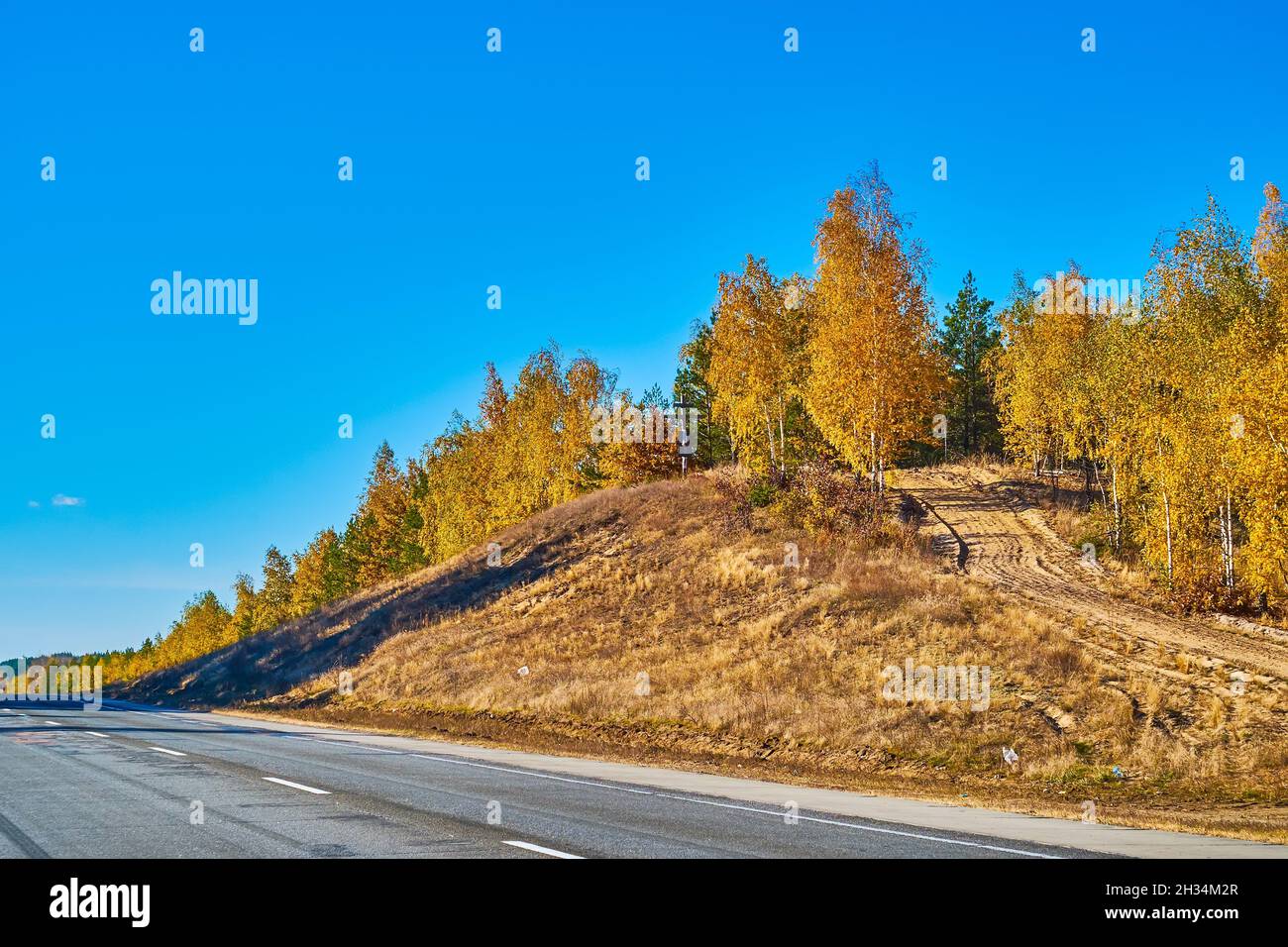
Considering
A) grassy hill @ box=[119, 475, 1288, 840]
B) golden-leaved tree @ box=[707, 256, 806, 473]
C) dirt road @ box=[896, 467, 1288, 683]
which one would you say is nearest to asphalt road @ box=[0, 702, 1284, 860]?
grassy hill @ box=[119, 475, 1288, 840]

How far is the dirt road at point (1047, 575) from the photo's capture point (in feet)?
85.9

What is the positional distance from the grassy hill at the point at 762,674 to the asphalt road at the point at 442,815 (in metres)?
4.16

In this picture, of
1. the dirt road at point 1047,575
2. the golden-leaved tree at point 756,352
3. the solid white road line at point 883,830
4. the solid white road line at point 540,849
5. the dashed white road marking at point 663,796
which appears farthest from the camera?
the golden-leaved tree at point 756,352

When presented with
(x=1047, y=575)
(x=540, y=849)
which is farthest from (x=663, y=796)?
(x=1047, y=575)

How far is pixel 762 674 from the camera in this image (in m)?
29.8

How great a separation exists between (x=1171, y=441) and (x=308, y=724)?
3363 centimetres

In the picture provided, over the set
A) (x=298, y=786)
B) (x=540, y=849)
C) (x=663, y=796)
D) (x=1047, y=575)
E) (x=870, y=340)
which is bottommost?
(x=663, y=796)

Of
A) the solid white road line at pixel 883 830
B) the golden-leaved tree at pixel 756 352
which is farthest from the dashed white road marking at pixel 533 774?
the golden-leaved tree at pixel 756 352

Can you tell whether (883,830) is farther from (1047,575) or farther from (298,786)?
(1047,575)

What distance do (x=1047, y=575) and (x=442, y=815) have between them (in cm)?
2988

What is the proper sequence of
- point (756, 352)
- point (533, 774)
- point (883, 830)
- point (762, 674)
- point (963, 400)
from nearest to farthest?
point (883, 830)
point (533, 774)
point (762, 674)
point (756, 352)
point (963, 400)

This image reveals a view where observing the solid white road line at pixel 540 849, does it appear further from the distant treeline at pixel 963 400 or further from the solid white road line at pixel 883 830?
the distant treeline at pixel 963 400
